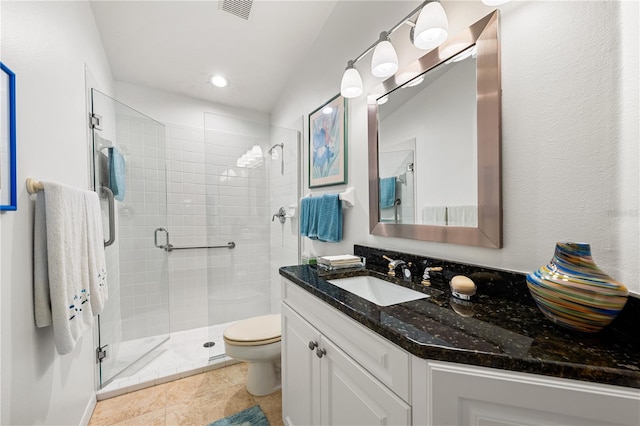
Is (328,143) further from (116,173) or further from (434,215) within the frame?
(116,173)

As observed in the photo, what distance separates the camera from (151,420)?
147cm

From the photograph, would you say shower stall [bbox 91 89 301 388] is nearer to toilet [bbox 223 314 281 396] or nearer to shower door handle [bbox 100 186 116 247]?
shower door handle [bbox 100 186 116 247]

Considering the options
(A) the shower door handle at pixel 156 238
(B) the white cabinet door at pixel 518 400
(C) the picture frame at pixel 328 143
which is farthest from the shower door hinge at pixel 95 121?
(B) the white cabinet door at pixel 518 400

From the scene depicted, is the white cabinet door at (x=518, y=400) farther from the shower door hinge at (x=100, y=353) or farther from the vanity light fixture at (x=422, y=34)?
the shower door hinge at (x=100, y=353)

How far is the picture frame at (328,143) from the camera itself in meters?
1.71

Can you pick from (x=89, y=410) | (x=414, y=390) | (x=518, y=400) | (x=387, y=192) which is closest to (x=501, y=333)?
(x=518, y=400)

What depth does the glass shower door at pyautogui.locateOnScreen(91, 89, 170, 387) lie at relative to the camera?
71.1 inches

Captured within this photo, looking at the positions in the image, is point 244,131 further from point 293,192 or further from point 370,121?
point 370,121

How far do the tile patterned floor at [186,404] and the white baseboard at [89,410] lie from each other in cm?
3

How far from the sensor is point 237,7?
1.66 m

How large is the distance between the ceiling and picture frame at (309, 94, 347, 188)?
63 cm

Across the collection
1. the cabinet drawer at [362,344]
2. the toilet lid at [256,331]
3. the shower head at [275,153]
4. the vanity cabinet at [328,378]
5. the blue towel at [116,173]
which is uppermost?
the shower head at [275,153]

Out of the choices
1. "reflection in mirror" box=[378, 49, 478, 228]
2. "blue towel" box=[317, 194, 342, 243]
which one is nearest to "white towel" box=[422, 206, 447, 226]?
"reflection in mirror" box=[378, 49, 478, 228]

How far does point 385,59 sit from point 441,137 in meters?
0.47
